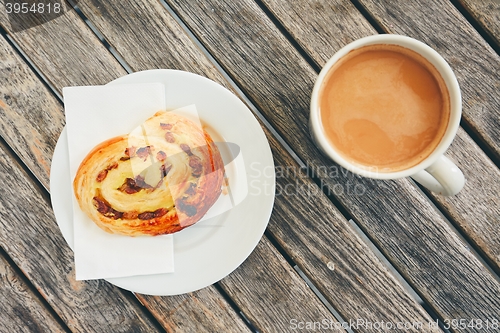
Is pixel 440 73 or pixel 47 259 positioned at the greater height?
pixel 440 73

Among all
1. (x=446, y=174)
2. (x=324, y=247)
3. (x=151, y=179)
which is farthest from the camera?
(x=324, y=247)

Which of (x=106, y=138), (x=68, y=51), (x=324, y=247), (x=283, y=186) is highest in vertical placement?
(x=68, y=51)

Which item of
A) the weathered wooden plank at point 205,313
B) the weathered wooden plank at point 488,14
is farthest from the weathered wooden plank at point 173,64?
the weathered wooden plank at point 488,14

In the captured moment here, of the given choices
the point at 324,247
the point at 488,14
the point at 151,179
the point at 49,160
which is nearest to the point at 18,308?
the point at 49,160

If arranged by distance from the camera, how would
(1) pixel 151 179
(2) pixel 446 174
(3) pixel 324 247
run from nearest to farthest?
(2) pixel 446 174, (1) pixel 151 179, (3) pixel 324 247

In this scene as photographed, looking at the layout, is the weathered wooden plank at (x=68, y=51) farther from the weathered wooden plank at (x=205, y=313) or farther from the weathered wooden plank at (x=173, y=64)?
the weathered wooden plank at (x=205, y=313)

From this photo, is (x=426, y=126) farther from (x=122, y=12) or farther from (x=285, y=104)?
(x=122, y=12)

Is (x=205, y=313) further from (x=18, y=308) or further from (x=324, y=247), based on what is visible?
(x=18, y=308)
